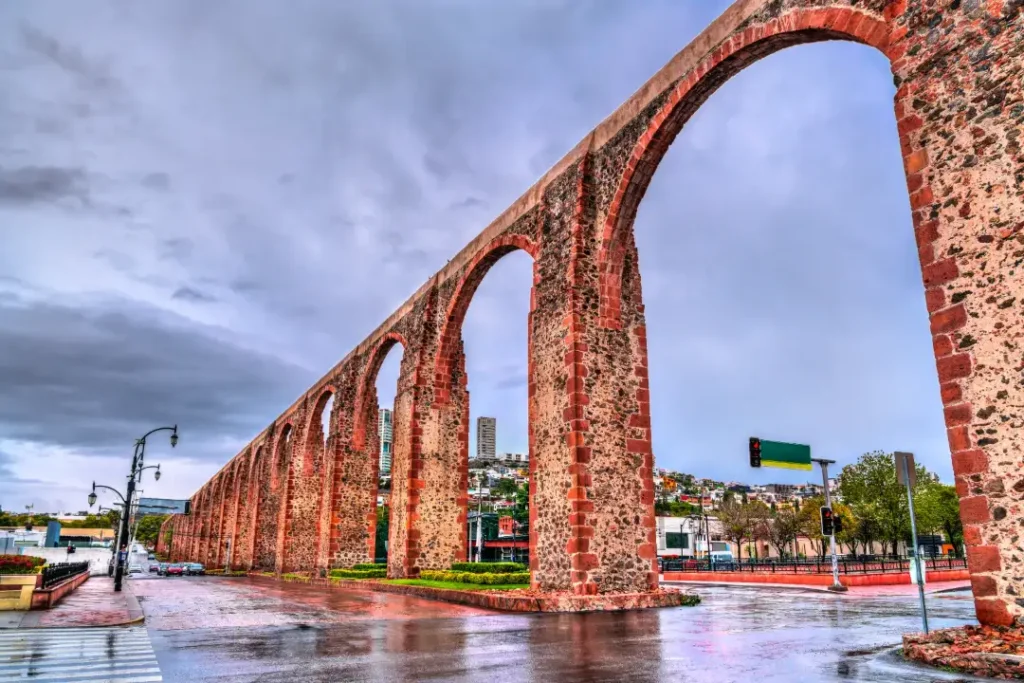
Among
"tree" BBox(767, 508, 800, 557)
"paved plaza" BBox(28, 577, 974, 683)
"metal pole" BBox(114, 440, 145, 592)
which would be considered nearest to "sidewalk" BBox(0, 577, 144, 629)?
"paved plaza" BBox(28, 577, 974, 683)

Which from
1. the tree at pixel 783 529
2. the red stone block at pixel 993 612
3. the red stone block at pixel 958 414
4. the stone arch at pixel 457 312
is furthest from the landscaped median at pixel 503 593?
the tree at pixel 783 529

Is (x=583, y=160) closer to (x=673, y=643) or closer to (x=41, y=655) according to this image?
(x=673, y=643)

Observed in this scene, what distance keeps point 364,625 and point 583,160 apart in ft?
33.3

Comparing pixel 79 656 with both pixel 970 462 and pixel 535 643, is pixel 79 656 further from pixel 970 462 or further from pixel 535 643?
pixel 970 462

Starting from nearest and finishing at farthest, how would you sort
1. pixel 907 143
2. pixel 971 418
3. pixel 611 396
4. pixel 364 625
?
pixel 971 418
pixel 907 143
pixel 364 625
pixel 611 396

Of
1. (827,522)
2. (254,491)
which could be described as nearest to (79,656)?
(827,522)

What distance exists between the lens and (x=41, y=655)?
7.32m

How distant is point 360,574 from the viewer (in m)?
24.3

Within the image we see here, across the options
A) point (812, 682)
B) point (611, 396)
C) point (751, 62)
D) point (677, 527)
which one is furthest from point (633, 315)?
point (677, 527)

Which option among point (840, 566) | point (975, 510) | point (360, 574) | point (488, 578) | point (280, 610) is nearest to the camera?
point (975, 510)

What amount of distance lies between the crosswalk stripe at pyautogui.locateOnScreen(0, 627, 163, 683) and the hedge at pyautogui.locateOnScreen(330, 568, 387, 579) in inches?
550

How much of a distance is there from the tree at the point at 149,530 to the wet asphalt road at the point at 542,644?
16484cm

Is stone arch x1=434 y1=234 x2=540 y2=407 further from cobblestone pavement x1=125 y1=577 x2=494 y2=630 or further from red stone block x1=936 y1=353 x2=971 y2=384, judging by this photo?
red stone block x1=936 y1=353 x2=971 y2=384

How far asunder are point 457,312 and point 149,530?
162 metres
